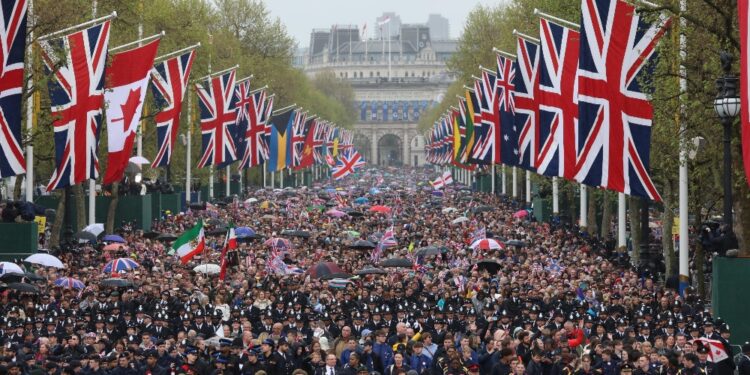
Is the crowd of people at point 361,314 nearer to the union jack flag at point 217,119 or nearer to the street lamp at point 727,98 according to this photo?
the street lamp at point 727,98

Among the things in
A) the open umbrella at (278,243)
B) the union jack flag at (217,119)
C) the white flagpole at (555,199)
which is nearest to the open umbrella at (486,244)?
the open umbrella at (278,243)

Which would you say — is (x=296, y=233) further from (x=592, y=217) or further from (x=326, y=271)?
(x=326, y=271)

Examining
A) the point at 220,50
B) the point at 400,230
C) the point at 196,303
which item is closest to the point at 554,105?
the point at 196,303

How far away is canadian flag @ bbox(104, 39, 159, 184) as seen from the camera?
125ft

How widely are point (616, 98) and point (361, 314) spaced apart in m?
5.84

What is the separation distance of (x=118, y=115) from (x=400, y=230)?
55.7 feet

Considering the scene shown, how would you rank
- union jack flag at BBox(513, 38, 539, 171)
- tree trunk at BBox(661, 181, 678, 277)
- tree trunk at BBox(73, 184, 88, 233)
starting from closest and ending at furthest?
tree trunk at BBox(661, 181, 678, 277) → union jack flag at BBox(513, 38, 539, 171) → tree trunk at BBox(73, 184, 88, 233)

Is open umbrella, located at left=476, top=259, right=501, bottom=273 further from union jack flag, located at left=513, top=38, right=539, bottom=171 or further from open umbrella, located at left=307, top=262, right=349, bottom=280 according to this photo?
open umbrella, located at left=307, top=262, right=349, bottom=280

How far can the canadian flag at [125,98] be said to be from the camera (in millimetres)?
38062

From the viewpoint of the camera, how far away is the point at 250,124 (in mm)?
68625

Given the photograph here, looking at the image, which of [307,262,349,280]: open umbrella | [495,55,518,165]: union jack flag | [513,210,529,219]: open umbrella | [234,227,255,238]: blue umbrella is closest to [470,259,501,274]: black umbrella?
[307,262,349,280]: open umbrella

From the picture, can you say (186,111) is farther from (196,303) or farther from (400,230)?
(196,303)

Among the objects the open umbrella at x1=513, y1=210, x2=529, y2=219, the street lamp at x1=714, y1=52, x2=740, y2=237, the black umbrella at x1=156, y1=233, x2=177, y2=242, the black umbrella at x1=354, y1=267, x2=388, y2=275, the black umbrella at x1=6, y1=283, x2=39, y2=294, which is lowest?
the black umbrella at x1=354, y1=267, x2=388, y2=275

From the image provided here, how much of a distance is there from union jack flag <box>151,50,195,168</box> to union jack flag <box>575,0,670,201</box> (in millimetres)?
19816
